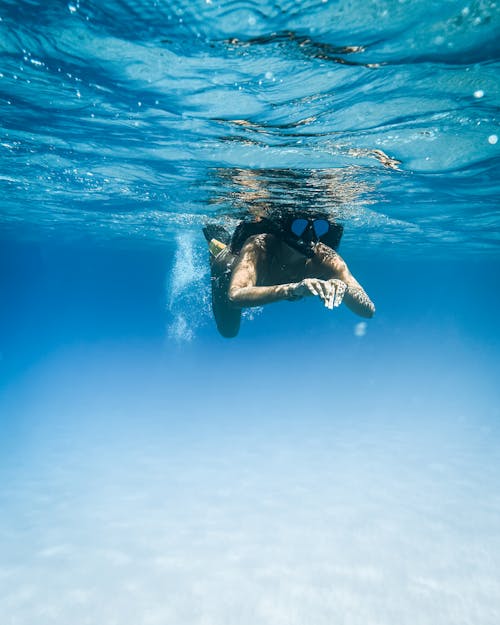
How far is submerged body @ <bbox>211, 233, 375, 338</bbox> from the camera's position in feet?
14.7

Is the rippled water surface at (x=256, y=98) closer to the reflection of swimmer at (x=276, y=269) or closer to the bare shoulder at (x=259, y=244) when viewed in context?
the reflection of swimmer at (x=276, y=269)

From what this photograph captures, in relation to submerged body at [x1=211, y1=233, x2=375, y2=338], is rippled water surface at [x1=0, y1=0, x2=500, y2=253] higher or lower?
higher

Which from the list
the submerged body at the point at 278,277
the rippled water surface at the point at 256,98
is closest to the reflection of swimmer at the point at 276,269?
the submerged body at the point at 278,277

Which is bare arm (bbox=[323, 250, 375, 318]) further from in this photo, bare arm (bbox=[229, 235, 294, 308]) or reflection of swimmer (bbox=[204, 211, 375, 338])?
bare arm (bbox=[229, 235, 294, 308])

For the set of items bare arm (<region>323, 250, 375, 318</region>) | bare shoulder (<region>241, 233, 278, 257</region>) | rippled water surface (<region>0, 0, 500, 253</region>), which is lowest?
bare arm (<region>323, 250, 375, 318</region>)

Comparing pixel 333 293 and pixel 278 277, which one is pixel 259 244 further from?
pixel 333 293

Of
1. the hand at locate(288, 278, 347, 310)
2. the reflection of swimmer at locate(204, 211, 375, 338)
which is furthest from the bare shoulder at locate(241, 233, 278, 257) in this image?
the hand at locate(288, 278, 347, 310)

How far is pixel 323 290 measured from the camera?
4.20 m

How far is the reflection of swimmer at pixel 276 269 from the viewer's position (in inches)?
189

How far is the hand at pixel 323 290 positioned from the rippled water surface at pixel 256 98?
4194mm

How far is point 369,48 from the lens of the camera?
638 centimetres

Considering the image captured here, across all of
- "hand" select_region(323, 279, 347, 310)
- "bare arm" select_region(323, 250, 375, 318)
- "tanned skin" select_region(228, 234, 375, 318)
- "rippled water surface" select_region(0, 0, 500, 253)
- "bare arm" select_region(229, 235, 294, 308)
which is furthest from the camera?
"rippled water surface" select_region(0, 0, 500, 253)

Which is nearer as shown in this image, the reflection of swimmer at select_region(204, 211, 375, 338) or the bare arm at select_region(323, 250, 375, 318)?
the reflection of swimmer at select_region(204, 211, 375, 338)

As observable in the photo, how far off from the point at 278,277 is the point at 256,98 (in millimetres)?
3952
